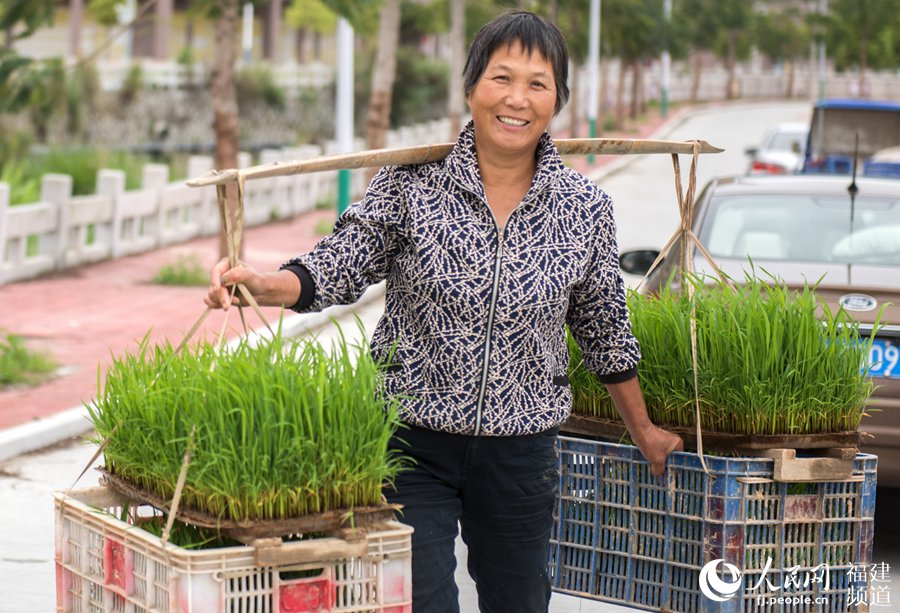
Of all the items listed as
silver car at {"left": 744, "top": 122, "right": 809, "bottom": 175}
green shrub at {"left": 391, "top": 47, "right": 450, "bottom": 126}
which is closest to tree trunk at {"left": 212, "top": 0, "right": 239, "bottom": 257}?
silver car at {"left": 744, "top": 122, "right": 809, "bottom": 175}

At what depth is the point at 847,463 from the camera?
4102 mm

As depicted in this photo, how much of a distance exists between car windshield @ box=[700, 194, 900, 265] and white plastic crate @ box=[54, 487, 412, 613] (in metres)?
4.38

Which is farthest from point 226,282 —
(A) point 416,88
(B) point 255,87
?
(A) point 416,88

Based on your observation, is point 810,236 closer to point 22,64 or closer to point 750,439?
point 750,439

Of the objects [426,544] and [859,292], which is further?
[859,292]

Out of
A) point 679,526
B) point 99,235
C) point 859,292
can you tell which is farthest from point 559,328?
point 99,235

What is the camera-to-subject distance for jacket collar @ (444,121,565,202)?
355cm

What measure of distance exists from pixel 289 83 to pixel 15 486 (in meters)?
36.3

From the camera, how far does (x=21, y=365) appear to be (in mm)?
9992

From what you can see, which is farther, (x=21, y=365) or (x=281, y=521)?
(x=21, y=365)

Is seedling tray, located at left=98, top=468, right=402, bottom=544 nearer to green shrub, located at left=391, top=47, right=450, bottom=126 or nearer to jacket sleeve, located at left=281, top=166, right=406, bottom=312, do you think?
jacket sleeve, located at left=281, top=166, right=406, bottom=312

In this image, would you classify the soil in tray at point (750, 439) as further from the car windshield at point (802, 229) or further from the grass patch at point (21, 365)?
the grass patch at point (21, 365)

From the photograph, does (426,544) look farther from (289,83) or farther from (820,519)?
(289,83)

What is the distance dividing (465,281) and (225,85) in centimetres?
1237
